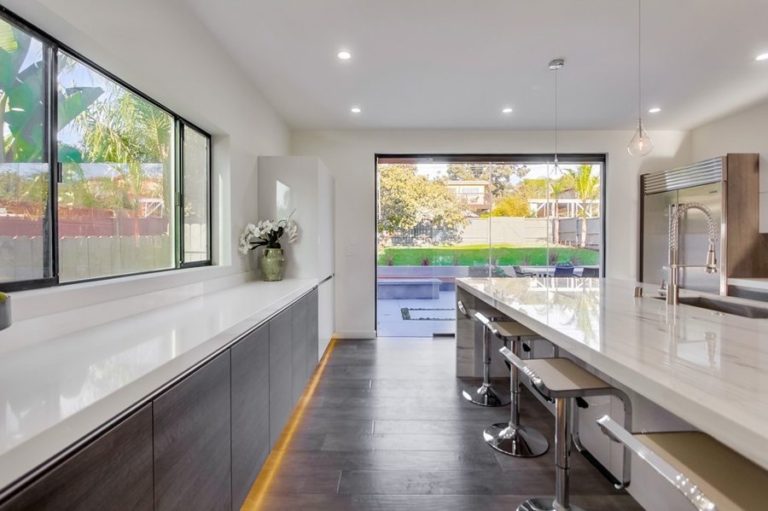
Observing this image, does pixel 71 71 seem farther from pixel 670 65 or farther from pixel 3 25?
pixel 670 65

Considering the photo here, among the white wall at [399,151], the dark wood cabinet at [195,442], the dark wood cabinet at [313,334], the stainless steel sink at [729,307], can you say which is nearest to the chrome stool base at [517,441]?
the stainless steel sink at [729,307]

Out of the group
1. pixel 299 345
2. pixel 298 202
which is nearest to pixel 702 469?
pixel 299 345

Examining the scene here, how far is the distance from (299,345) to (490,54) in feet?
8.79

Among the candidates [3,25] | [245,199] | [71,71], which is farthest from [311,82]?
[3,25]

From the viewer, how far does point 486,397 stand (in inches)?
109

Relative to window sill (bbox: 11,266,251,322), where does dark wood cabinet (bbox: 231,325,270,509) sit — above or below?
below

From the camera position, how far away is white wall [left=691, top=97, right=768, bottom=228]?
3648mm

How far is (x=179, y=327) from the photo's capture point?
1.44 metres

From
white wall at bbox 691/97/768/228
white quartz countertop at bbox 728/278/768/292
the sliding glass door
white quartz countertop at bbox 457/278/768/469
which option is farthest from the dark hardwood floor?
white wall at bbox 691/97/768/228

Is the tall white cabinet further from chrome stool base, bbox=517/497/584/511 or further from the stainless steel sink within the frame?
the stainless steel sink

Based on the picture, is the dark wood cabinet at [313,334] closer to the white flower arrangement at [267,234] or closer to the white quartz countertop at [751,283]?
the white flower arrangement at [267,234]

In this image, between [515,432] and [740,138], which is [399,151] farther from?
[740,138]

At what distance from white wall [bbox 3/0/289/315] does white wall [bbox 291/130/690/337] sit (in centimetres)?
104

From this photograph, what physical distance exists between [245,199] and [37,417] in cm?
275
